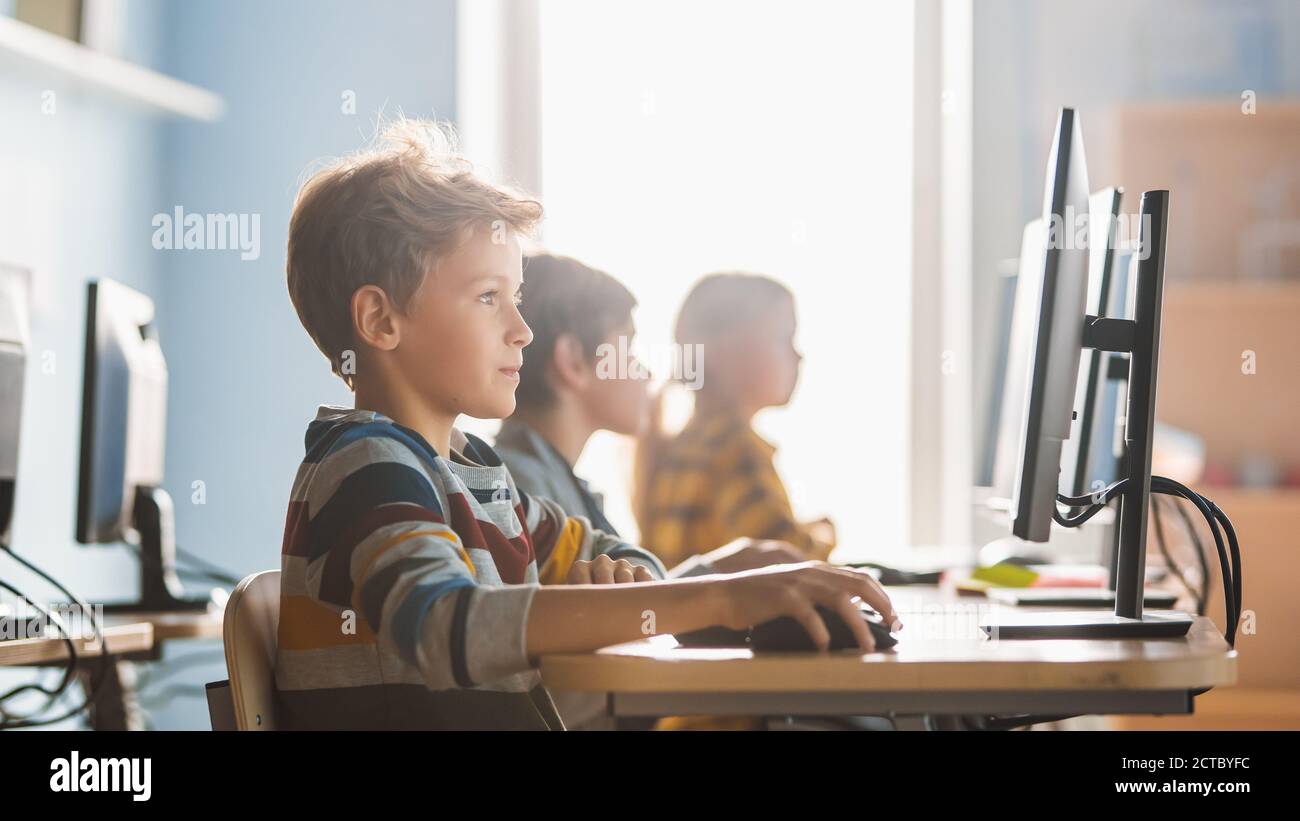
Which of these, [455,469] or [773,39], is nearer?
[455,469]

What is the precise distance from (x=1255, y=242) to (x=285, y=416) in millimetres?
2198

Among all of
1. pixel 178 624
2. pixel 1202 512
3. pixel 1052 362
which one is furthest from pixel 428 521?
pixel 178 624

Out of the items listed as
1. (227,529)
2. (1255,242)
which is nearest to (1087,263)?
(1255,242)

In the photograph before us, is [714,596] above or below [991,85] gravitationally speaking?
below

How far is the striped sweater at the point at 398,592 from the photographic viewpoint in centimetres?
80

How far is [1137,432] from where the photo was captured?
0.99 metres

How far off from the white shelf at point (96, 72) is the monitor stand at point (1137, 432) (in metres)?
1.81

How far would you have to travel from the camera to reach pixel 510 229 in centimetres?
115

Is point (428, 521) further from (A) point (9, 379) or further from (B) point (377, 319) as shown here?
(A) point (9, 379)

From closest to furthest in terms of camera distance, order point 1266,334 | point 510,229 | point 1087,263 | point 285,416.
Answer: point 1087,263 < point 510,229 < point 1266,334 < point 285,416

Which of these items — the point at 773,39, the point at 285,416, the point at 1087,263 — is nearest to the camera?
the point at 1087,263

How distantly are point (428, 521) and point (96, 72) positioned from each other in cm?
176
